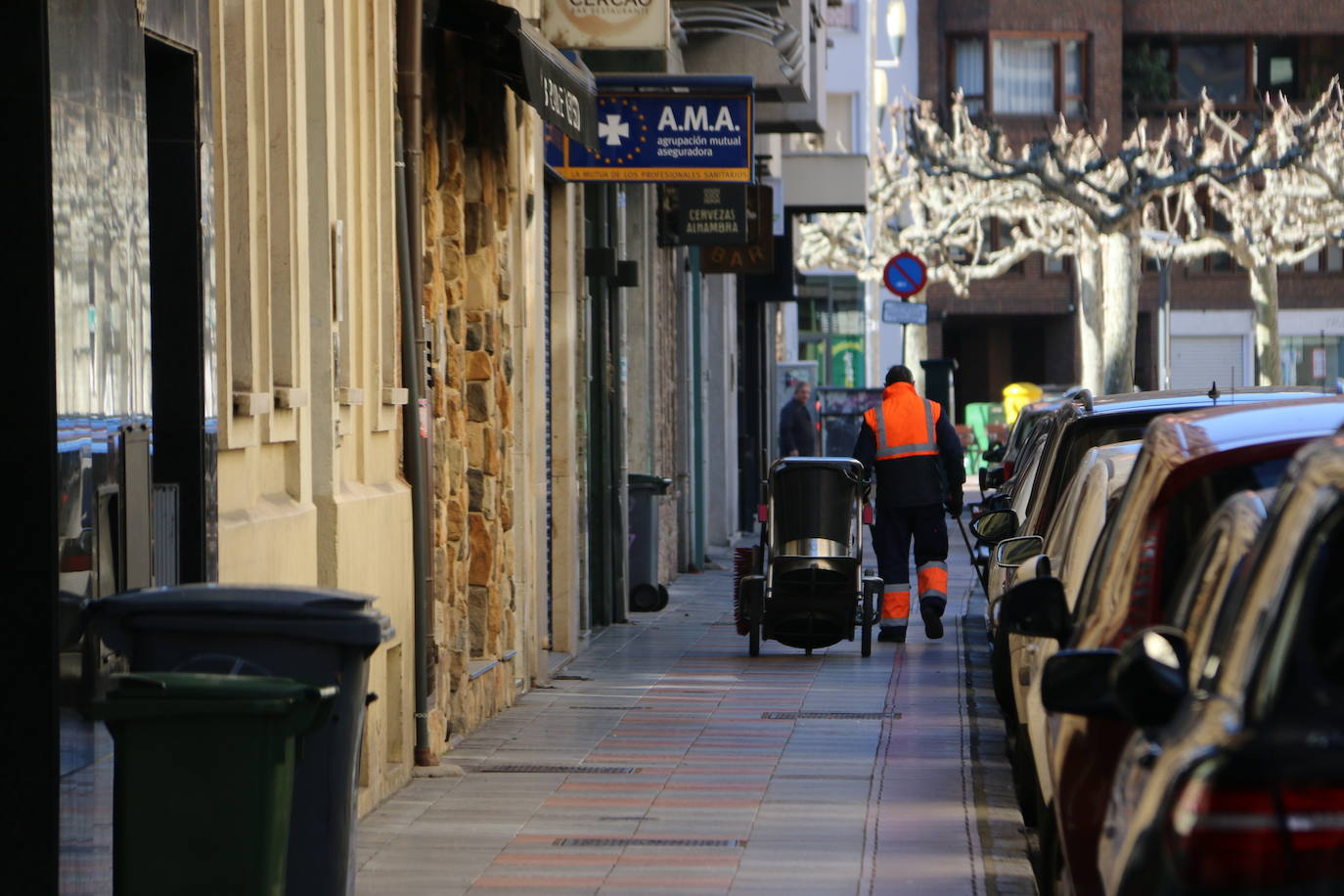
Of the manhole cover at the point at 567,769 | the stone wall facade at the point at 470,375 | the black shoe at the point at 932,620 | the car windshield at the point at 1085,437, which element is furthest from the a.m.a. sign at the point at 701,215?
the manhole cover at the point at 567,769

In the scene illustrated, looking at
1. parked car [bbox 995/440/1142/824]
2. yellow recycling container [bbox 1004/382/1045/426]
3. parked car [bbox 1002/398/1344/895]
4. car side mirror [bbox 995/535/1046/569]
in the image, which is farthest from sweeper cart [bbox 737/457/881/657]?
yellow recycling container [bbox 1004/382/1045/426]

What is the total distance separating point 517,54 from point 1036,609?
551 centimetres

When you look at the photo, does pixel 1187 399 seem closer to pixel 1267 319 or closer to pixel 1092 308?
pixel 1092 308

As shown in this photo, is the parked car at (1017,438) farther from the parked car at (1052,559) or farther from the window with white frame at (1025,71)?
the window with white frame at (1025,71)

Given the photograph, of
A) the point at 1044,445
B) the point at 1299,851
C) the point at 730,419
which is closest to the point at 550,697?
the point at 1044,445

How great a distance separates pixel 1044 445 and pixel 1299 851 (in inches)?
368

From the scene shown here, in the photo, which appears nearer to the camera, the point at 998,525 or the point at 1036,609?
the point at 1036,609

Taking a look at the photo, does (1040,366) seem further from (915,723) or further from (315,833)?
(315,833)

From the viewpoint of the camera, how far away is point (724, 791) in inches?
375

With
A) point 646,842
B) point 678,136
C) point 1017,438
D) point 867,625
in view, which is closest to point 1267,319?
point 1017,438

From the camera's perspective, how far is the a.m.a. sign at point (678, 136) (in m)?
15.2

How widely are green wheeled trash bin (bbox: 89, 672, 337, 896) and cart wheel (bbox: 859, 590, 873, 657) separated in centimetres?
966

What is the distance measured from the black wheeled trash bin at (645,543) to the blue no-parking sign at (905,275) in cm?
794

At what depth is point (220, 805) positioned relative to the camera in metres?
5.01
